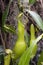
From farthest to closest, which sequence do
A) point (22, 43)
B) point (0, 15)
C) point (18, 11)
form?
point (18, 11) → point (0, 15) → point (22, 43)

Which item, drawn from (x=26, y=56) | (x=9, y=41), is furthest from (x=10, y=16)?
(x=26, y=56)

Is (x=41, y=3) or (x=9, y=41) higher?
(x=41, y=3)

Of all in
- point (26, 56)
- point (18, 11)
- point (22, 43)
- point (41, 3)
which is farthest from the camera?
point (41, 3)

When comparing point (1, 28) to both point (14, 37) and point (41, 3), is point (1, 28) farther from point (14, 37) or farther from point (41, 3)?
point (41, 3)

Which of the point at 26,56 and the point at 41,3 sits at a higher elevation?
the point at 41,3

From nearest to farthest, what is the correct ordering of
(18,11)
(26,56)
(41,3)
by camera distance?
(26,56), (18,11), (41,3)

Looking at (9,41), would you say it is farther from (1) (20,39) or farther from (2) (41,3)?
(2) (41,3)

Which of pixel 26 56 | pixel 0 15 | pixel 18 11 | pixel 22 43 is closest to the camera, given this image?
pixel 26 56

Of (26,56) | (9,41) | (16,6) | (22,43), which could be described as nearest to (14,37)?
(9,41)

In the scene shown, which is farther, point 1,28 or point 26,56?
point 1,28
